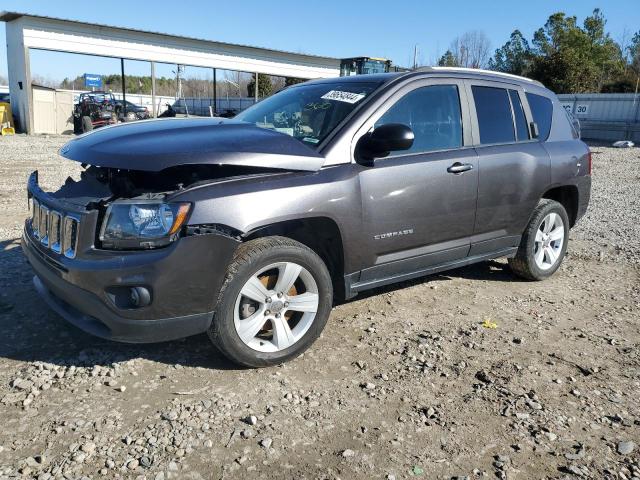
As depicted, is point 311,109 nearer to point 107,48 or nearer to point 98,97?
point 107,48

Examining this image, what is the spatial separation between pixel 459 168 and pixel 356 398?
198cm

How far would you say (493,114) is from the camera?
180 inches

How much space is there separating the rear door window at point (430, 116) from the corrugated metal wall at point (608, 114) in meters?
24.4

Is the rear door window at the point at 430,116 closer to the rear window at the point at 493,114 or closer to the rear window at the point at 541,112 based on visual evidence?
the rear window at the point at 493,114

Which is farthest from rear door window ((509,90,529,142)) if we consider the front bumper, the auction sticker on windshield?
the front bumper

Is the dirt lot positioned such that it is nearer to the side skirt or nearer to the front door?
the side skirt

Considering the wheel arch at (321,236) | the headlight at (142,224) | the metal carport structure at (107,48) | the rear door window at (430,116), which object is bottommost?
the wheel arch at (321,236)

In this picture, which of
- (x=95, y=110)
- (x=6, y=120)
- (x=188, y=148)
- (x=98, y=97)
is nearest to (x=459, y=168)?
(x=188, y=148)

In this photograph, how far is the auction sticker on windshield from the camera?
12.6 ft

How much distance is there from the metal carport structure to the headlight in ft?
80.9

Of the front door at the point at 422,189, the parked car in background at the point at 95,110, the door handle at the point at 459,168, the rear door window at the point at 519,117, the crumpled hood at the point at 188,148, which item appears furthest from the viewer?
the parked car in background at the point at 95,110

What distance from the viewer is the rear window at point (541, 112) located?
5000mm

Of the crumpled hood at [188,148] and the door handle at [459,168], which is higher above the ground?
the crumpled hood at [188,148]

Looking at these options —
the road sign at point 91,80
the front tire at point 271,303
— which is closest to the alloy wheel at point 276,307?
the front tire at point 271,303
